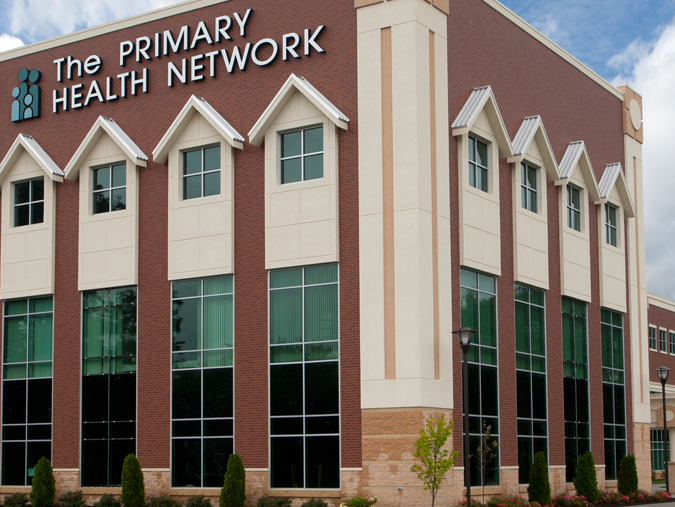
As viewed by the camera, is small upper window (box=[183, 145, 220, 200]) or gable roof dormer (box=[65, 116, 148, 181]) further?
gable roof dormer (box=[65, 116, 148, 181])

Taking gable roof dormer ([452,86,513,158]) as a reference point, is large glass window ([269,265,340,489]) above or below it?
below

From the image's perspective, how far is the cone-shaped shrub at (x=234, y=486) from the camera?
28859 millimetres

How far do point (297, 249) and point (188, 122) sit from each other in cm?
627

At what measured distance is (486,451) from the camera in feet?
98.8

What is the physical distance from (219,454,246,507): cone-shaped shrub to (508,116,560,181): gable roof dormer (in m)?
13.9

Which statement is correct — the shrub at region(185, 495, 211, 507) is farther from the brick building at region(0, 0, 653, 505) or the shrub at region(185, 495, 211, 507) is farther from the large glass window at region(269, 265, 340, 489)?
the large glass window at region(269, 265, 340, 489)

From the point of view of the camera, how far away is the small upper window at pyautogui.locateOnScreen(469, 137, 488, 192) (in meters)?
32.0

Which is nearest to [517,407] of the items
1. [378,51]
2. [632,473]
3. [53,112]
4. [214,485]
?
[632,473]

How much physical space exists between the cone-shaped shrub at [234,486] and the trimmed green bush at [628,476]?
645 inches

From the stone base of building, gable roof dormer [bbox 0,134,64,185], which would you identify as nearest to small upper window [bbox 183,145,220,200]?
gable roof dormer [bbox 0,134,64,185]

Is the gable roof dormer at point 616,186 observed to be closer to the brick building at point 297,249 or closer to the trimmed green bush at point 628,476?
the brick building at point 297,249

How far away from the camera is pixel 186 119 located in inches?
1277

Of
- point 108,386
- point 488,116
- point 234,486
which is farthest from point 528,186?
point 108,386

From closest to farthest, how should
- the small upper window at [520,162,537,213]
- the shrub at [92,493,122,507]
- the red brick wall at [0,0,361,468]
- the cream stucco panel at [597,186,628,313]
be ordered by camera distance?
the red brick wall at [0,0,361,468] → the shrub at [92,493,122,507] → the small upper window at [520,162,537,213] → the cream stucco panel at [597,186,628,313]
